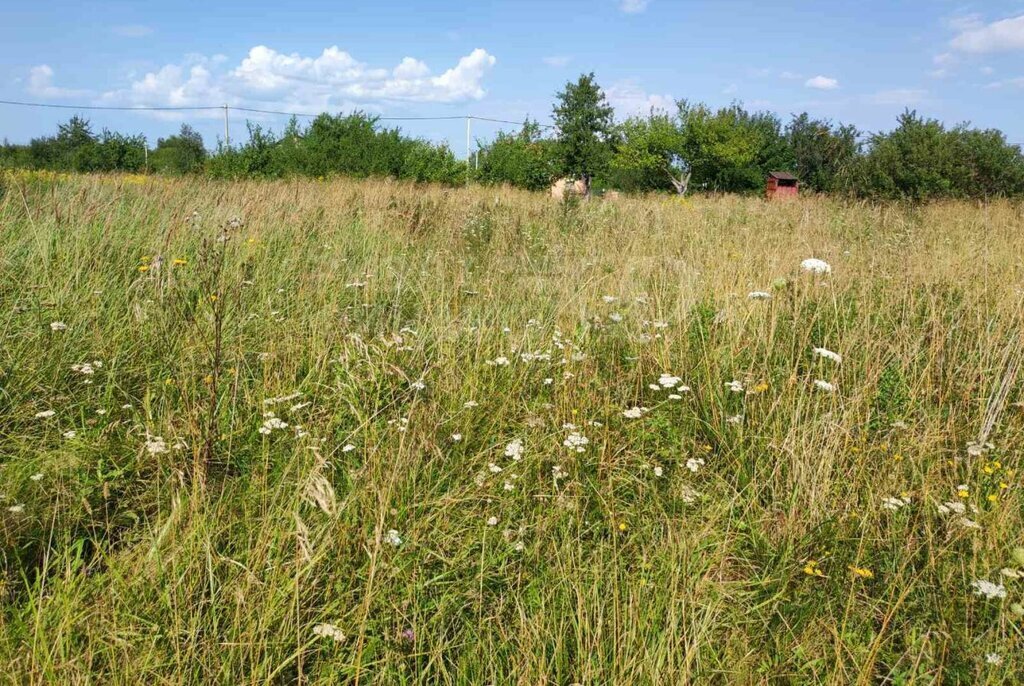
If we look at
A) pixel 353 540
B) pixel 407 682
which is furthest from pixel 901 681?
pixel 353 540

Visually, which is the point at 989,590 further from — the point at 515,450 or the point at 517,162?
the point at 517,162

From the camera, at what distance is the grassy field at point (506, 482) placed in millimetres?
1497

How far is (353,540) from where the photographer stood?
1723 millimetres

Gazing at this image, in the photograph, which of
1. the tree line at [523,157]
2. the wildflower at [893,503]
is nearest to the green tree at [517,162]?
the tree line at [523,157]

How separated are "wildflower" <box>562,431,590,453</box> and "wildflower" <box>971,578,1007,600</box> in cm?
114

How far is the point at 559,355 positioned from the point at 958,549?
1.67m

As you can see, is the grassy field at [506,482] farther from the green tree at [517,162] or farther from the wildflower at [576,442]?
the green tree at [517,162]

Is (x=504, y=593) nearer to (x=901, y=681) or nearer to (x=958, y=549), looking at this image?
(x=901, y=681)

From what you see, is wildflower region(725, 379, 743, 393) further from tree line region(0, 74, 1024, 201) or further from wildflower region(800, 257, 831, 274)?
tree line region(0, 74, 1024, 201)

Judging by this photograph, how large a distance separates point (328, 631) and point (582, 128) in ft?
66.9

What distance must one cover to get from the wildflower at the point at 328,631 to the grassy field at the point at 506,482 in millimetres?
23

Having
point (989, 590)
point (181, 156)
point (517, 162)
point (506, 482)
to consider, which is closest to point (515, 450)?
point (506, 482)

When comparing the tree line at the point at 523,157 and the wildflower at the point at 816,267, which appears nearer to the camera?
the wildflower at the point at 816,267

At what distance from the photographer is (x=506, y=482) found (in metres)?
2.10
